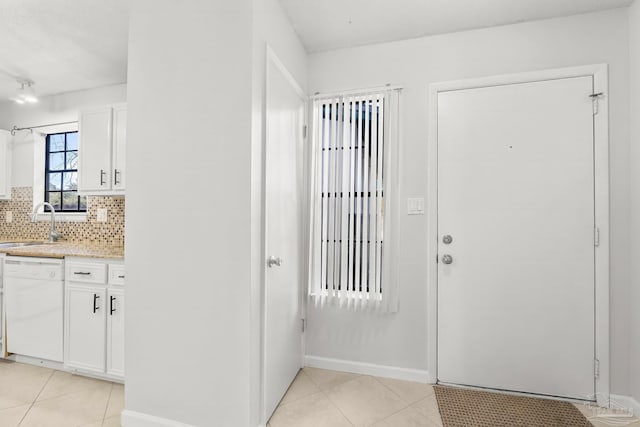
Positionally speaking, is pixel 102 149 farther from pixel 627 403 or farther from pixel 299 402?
pixel 627 403

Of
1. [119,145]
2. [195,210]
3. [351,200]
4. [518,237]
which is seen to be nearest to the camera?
[195,210]

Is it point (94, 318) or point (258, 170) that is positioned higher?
point (258, 170)

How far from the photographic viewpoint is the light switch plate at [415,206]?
7.40ft

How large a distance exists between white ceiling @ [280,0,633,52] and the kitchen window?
2.83m

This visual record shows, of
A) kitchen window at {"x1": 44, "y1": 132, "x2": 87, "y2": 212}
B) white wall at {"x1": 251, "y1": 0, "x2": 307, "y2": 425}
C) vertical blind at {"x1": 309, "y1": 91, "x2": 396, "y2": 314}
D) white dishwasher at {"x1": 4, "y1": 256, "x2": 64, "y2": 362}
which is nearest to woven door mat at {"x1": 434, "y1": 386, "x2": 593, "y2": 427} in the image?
vertical blind at {"x1": 309, "y1": 91, "x2": 396, "y2": 314}

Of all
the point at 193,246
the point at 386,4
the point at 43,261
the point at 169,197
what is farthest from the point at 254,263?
the point at 43,261

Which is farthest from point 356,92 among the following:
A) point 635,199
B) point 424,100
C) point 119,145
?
point 119,145

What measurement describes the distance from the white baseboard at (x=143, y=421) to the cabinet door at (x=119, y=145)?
5.76 ft

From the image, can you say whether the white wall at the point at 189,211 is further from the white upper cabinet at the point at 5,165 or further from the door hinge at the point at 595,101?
the white upper cabinet at the point at 5,165

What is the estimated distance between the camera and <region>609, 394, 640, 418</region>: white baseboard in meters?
1.84

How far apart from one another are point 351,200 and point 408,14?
4.18 ft

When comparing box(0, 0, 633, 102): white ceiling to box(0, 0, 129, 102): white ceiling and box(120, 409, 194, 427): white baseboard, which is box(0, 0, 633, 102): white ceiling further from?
box(120, 409, 194, 427): white baseboard

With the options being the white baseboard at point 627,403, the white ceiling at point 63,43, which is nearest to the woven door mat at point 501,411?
the white baseboard at point 627,403

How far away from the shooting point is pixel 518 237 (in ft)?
6.88
